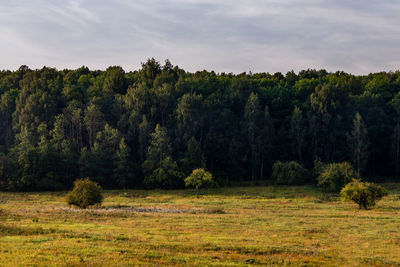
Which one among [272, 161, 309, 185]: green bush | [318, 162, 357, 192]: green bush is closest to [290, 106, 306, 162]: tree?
[272, 161, 309, 185]: green bush

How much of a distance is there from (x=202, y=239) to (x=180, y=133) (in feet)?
211

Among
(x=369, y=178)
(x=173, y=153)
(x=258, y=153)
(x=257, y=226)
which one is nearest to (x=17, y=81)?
(x=173, y=153)

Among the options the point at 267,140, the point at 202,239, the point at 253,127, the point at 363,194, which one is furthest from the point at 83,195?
the point at 267,140

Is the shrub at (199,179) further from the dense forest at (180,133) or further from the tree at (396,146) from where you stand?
the tree at (396,146)

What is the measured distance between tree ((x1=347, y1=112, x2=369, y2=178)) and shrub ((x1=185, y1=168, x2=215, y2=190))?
102ft

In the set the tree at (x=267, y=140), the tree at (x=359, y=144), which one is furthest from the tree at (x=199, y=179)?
the tree at (x=359, y=144)

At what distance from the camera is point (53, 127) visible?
9906cm

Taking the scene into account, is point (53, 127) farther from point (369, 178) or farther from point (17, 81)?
point (369, 178)

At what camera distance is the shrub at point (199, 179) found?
258 ft

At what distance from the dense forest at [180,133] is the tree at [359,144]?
0.20 metres

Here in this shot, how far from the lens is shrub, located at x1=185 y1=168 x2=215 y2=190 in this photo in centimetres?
7864

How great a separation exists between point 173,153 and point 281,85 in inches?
1633

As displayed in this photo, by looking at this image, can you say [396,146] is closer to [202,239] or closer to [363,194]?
[363,194]

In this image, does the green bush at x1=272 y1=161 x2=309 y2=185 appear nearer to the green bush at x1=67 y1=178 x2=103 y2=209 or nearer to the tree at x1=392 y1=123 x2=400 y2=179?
the tree at x1=392 y1=123 x2=400 y2=179
